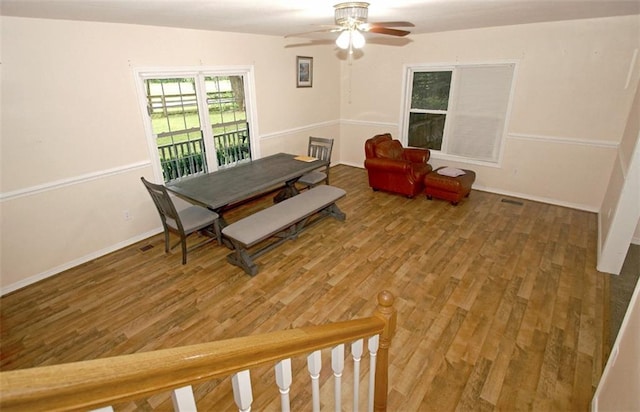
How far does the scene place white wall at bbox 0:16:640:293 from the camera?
295 centimetres

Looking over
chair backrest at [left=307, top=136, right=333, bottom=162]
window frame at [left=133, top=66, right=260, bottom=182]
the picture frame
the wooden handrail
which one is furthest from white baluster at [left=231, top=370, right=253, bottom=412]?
the picture frame

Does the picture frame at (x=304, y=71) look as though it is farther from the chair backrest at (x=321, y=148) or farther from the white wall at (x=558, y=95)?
the white wall at (x=558, y=95)

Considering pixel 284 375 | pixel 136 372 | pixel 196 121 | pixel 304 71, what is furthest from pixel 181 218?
pixel 304 71

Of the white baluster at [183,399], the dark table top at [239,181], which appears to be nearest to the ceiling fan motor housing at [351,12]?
the dark table top at [239,181]

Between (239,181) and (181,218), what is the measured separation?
2.53 ft

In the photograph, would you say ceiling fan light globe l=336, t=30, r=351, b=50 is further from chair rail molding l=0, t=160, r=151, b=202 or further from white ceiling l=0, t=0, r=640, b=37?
chair rail molding l=0, t=160, r=151, b=202

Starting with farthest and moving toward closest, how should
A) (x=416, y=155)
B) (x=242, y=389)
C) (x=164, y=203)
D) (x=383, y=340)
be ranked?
(x=416, y=155) → (x=164, y=203) → (x=383, y=340) → (x=242, y=389)

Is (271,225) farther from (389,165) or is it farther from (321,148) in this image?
(389,165)

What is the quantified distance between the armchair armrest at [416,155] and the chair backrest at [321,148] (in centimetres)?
141

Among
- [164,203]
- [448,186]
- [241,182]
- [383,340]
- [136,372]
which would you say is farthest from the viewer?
Result: [448,186]

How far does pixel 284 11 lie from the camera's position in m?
2.85

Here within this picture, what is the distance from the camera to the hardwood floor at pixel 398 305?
213 cm

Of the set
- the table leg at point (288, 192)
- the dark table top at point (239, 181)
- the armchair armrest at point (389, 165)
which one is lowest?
the table leg at point (288, 192)

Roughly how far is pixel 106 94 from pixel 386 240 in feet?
11.2
